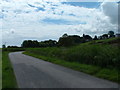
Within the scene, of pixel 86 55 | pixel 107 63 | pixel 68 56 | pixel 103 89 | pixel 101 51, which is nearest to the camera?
pixel 103 89

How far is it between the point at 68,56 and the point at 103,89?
10331 millimetres

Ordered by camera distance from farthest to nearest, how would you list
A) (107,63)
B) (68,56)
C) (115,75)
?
(68,56), (107,63), (115,75)

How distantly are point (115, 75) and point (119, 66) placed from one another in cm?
117

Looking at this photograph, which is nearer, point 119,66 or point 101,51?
point 119,66

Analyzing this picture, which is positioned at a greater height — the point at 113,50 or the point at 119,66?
the point at 113,50

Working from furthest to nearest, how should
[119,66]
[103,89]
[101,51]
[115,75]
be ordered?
[101,51] → [119,66] → [115,75] → [103,89]

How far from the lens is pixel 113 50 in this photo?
1076cm

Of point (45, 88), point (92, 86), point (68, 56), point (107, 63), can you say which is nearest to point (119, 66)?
point (107, 63)

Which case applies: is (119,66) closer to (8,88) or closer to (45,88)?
(45,88)

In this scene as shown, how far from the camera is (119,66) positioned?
9.34 meters

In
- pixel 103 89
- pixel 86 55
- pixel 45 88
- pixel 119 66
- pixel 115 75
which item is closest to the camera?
pixel 103 89

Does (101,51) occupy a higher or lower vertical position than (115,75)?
higher

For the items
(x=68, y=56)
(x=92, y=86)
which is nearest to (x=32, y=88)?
(x=92, y=86)

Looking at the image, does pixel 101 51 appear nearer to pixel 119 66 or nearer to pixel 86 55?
pixel 86 55
